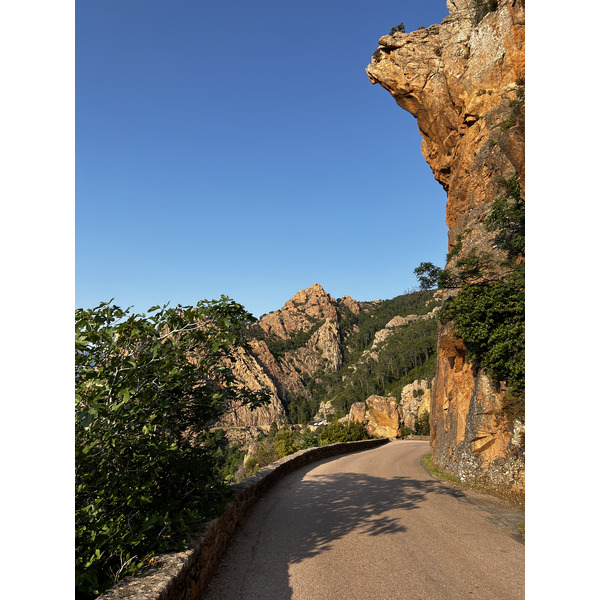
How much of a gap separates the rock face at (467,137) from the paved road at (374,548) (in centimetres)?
190

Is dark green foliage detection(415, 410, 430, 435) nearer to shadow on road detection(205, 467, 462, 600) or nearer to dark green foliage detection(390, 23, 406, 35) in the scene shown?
shadow on road detection(205, 467, 462, 600)

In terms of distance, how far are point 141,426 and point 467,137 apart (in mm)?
17824

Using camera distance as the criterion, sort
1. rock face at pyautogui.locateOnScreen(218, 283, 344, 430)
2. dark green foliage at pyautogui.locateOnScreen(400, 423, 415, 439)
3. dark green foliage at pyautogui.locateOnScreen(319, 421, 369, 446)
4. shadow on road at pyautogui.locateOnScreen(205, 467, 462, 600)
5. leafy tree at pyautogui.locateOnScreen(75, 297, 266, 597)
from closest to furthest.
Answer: leafy tree at pyautogui.locateOnScreen(75, 297, 266, 597)
shadow on road at pyautogui.locateOnScreen(205, 467, 462, 600)
dark green foliage at pyautogui.locateOnScreen(319, 421, 369, 446)
dark green foliage at pyautogui.locateOnScreen(400, 423, 415, 439)
rock face at pyautogui.locateOnScreen(218, 283, 344, 430)

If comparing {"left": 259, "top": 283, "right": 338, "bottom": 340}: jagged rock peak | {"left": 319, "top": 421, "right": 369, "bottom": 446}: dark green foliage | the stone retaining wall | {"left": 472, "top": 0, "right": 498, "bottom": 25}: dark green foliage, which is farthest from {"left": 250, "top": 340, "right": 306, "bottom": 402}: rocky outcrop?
the stone retaining wall

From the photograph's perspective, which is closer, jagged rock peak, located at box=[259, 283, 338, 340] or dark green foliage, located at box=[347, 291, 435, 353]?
dark green foliage, located at box=[347, 291, 435, 353]

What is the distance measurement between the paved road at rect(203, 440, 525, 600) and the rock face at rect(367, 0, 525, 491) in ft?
6.23

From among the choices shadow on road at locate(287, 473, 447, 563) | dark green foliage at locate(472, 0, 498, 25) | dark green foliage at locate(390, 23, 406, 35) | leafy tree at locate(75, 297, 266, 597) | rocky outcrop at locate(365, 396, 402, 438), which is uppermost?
dark green foliage at locate(390, 23, 406, 35)

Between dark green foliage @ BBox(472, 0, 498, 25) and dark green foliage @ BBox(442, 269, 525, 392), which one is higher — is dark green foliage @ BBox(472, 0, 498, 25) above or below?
above

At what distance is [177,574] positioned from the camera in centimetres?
351

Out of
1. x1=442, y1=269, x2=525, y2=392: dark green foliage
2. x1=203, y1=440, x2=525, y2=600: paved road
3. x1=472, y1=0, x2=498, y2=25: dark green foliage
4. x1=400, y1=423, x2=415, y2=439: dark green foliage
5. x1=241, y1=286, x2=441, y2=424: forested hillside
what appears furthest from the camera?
x1=241, y1=286, x2=441, y2=424: forested hillside

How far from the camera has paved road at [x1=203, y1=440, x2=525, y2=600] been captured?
4250mm
